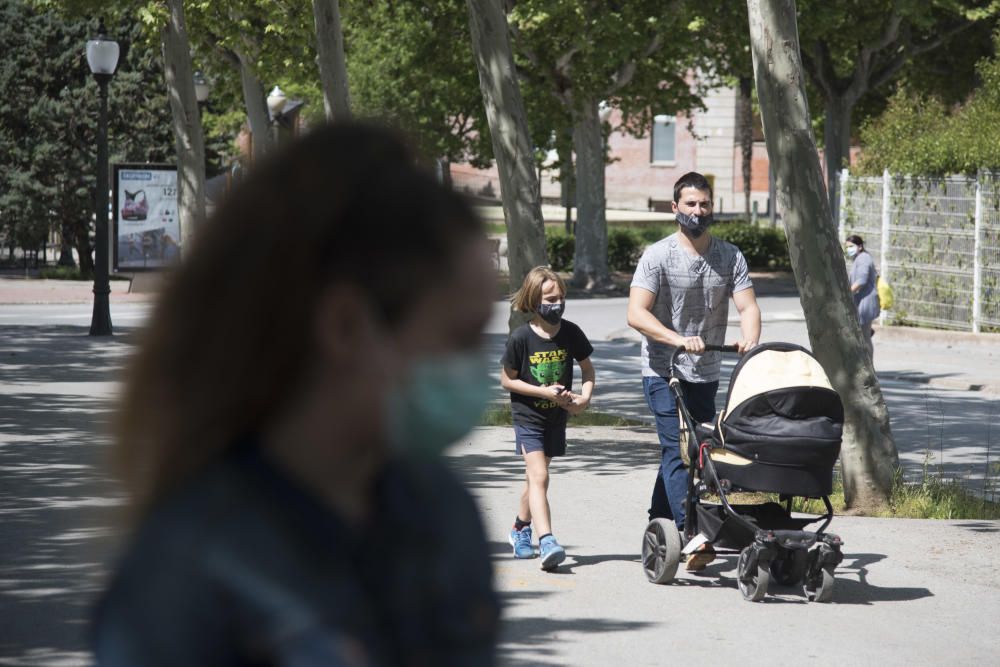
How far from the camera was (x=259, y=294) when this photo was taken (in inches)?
51.7

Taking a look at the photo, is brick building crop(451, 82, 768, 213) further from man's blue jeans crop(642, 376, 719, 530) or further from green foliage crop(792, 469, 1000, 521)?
man's blue jeans crop(642, 376, 719, 530)

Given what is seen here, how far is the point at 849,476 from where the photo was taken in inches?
384

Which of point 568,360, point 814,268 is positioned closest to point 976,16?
point 814,268

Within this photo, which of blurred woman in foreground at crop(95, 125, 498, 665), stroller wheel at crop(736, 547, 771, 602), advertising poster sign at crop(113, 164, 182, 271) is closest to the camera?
blurred woman in foreground at crop(95, 125, 498, 665)

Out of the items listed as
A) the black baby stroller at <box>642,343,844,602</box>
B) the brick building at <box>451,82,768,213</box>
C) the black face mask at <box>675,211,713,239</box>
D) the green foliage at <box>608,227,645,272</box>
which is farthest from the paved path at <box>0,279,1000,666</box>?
the brick building at <box>451,82,768,213</box>

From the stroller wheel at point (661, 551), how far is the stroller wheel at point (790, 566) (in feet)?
1.58

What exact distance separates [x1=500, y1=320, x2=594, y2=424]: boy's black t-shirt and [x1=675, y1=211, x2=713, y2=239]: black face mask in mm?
800

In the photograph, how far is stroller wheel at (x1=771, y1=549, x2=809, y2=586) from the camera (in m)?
7.16

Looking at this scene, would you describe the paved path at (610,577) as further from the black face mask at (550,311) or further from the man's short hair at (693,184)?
the man's short hair at (693,184)

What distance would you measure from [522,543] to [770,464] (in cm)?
173

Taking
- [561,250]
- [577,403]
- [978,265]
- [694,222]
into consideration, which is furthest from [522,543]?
[561,250]

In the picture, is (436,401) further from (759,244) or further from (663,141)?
(663,141)

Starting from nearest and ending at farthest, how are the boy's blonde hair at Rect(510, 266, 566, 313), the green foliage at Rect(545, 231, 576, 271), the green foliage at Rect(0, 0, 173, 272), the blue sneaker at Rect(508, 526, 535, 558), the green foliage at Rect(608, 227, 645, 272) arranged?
the boy's blonde hair at Rect(510, 266, 566, 313) → the blue sneaker at Rect(508, 526, 535, 558) → the green foliage at Rect(0, 0, 173, 272) → the green foliage at Rect(545, 231, 576, 271) → the green foliage at Rect(608, 227, 645, 272)

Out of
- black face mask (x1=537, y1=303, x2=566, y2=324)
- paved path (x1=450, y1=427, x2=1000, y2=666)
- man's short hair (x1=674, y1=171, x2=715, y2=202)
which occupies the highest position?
man's short hair (x1=674, y1=171, x2=715, y2=202)
